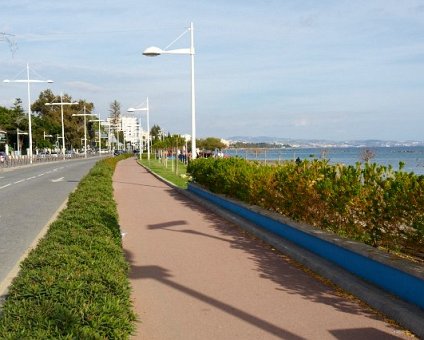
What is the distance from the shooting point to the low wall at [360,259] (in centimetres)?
529

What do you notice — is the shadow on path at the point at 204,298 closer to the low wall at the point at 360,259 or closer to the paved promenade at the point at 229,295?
the paved promenade at the point at 229,295

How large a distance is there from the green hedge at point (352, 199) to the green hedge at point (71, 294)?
3.05 m

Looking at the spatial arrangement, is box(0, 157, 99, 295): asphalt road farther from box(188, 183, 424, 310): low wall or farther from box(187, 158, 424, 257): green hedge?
box(187, 158, 424, 257): green hedge

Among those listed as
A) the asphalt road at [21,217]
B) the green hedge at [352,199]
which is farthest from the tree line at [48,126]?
the green hedge at [352,199]

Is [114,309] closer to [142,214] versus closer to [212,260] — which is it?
[212,260]

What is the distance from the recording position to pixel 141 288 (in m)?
6.43

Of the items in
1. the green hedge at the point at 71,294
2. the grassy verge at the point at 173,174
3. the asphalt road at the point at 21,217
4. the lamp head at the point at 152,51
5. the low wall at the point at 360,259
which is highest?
the lamp head at the point at 152,51

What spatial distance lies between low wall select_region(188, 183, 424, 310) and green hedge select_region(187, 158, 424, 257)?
0.25 m

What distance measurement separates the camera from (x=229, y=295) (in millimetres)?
6078

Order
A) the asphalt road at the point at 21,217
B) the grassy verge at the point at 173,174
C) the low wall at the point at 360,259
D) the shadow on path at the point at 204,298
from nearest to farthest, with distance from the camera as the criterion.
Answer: the shadow on path at the point at 204,298 < the low wall at the point at 360,259 < the asphalt road at the point at 21,217 < the grassy verge at the point at 173,174

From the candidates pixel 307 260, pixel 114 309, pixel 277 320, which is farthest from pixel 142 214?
pixel 114 309

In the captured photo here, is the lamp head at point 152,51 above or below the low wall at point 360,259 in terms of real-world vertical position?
above

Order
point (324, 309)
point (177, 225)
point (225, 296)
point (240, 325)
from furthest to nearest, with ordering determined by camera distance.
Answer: point (177, 225), point (225, 296), point (324, 309), point (240, 325)

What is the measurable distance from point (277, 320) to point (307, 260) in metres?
2.29
